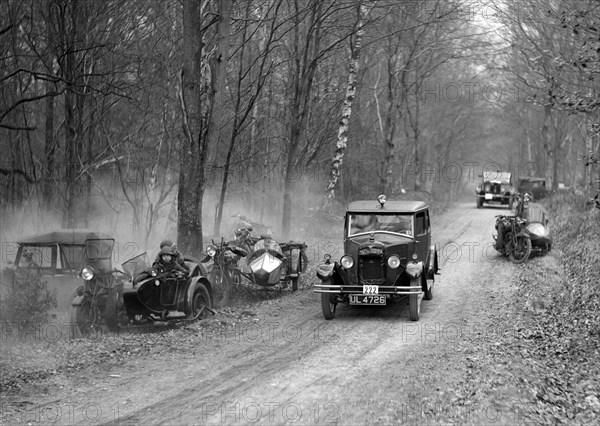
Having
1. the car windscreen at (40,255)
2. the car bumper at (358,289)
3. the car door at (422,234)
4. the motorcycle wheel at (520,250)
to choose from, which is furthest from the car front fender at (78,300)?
the motorcycle wheel at (520,250)

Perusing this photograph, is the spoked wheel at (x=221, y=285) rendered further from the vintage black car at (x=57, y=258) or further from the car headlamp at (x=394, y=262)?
the car headlamp at (x=394, y=262)

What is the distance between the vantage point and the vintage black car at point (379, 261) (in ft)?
40.0

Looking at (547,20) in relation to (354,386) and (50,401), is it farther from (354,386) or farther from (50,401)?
(50,401)

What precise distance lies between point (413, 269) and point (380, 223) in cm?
169

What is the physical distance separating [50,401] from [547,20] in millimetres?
21643

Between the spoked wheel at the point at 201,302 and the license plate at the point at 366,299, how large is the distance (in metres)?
2.60

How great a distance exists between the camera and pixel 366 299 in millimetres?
12258

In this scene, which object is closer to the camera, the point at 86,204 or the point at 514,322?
the point at 514,322

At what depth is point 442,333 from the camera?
11.3 meters

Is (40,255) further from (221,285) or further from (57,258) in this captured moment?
(221,285)

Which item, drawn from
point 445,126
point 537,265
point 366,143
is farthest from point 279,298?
point 445,126

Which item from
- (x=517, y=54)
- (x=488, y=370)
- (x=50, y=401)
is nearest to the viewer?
(x=50, y=401)

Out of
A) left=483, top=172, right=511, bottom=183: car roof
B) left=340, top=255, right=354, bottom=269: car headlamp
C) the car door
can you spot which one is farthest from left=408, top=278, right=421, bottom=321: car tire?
left=483, top=172, right=511, bottom=183: car roof

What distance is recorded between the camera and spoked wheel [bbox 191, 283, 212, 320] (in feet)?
39.5
